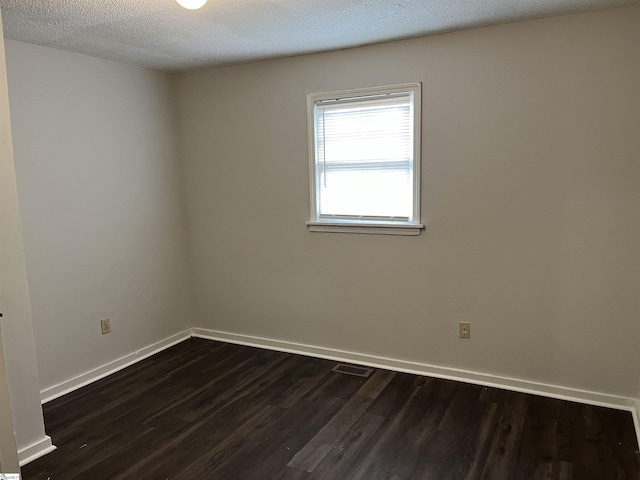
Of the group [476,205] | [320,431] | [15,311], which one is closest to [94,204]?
[15,311]

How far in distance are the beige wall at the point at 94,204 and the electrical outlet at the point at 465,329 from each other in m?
2.42

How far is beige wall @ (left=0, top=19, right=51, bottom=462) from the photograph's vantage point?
2.25 meters

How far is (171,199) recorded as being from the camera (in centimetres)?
405

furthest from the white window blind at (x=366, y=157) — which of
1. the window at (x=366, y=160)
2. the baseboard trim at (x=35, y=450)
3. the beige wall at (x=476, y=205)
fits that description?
the baseboard trim at (x=35, y=450)

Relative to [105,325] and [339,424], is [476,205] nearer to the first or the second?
[339,424]

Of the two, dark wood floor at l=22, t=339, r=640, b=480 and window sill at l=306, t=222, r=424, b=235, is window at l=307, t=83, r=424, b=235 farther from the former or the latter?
dark wood floor at l=22, t=339, r=640, b=480

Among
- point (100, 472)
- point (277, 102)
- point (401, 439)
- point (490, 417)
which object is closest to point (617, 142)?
point (490, 417)

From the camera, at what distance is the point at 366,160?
11.1ft

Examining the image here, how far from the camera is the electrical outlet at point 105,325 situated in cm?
348

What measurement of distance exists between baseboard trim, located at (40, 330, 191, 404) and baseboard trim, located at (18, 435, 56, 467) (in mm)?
646

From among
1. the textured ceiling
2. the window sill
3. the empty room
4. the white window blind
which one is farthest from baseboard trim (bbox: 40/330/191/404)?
the textured ceiling

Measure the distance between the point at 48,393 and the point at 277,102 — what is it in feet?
8.55

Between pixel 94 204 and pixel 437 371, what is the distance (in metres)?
2.73

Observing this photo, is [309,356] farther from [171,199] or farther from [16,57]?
[16,57]
